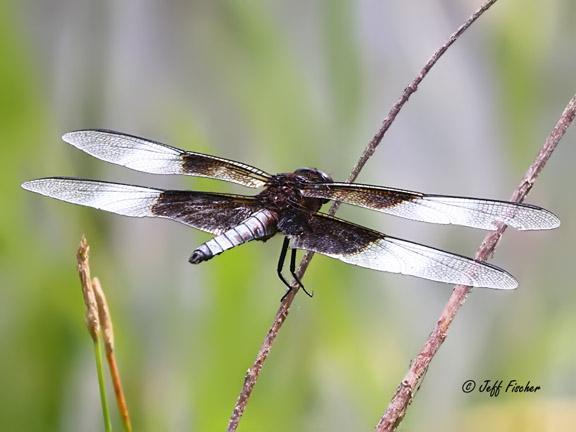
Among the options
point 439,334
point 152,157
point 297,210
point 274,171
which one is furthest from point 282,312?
point 274,171

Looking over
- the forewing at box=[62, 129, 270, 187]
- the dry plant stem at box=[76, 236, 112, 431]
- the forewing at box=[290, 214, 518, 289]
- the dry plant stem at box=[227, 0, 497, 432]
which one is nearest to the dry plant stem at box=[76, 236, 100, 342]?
the dry plant stem at box=[76, 236, 112, 431]

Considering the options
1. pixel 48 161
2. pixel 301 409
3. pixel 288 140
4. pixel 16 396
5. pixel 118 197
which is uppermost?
pixel 288 140

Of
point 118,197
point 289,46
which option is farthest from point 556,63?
point 118,197

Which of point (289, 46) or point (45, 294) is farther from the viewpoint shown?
point (289, 46)

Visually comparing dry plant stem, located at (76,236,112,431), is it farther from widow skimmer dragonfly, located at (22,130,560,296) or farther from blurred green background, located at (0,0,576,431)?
blurred green background, located at (0,0,576,431)

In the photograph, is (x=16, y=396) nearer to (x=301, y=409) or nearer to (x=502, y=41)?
(x=301, y=409)

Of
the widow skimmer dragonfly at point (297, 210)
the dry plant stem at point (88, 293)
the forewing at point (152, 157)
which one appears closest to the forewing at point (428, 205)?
the widow skimmer dragonfly at point (297, 210)

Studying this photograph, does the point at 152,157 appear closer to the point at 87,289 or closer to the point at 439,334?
the point at 87,289
